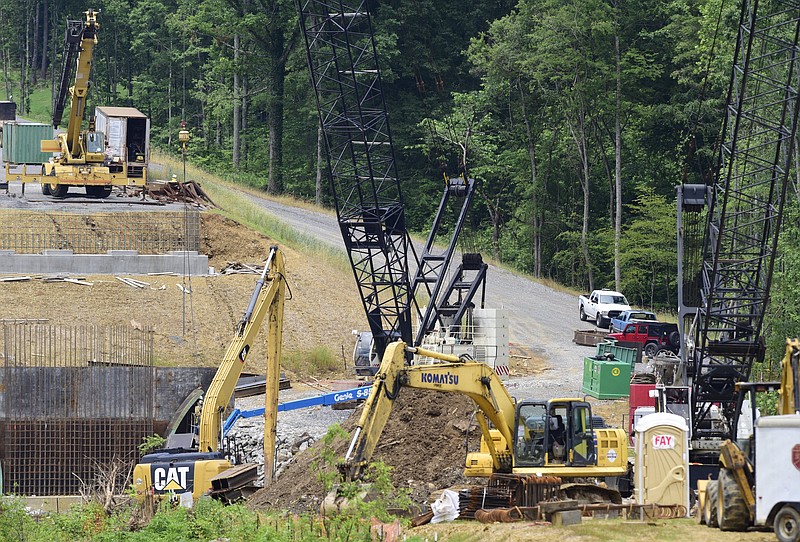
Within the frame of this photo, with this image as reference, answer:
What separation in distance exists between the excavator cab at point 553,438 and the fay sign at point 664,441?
4.61 feet

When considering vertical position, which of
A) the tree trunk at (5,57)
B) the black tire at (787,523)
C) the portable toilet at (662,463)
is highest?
the tree trunk at (5,57)

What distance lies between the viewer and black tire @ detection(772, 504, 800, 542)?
1527 cm

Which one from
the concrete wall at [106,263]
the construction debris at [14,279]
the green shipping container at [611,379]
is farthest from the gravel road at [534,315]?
the construction debris at [14,279]

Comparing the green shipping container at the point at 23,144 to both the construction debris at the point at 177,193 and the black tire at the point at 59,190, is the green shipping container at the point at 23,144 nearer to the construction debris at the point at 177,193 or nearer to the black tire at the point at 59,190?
the black tire at the point at 59,190

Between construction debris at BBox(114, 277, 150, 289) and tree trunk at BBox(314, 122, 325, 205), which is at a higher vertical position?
tree trunk at BBox(314, 122, 325, 205)

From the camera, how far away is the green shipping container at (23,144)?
5428 centimetres

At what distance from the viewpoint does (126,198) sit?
170 feet

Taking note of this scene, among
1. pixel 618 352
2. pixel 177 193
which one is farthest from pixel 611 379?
pixel 177 193

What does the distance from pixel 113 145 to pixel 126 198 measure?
2.46 meters

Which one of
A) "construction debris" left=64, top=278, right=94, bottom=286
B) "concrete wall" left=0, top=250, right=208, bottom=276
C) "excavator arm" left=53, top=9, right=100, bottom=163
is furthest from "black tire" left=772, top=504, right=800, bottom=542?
"excavator arm" left=53, top=9, right=100, bottom=163

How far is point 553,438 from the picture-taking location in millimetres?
23062

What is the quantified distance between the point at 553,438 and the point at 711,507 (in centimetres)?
550

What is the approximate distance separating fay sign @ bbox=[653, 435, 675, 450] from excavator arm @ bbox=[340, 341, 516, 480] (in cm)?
265

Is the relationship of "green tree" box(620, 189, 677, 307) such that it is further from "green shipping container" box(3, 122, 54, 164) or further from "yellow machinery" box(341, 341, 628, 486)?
"yellow machinery" box(341, 341, 628, 486)
